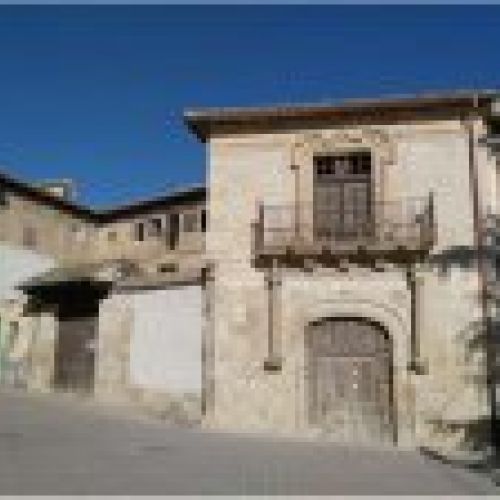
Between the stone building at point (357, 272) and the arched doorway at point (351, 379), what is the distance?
3 cm

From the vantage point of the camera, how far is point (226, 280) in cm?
1881

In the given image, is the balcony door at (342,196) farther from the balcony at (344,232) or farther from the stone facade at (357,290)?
the stone facade at (357,290)

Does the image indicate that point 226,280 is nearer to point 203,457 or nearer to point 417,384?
point 417,384

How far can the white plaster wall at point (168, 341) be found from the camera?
62.2 ft

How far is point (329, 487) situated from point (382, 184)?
800 centimetres

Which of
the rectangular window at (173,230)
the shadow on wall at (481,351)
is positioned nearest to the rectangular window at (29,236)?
the rectangular window at (173,230)

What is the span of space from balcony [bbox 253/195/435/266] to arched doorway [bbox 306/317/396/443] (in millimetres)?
1348

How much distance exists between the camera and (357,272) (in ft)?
60.3

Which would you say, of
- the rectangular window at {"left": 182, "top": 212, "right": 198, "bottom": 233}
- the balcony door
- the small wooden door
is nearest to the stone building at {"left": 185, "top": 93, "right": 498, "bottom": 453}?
the balcony door

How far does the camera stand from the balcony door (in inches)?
739

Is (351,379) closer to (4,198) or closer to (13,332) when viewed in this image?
(13,332)

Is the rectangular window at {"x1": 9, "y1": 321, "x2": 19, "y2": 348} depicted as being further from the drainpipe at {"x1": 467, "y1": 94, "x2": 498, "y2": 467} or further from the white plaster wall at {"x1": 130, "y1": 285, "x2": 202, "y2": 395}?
the drainpipe at {"x1": 467, "y1": 94, "x2": 498, "y2": 467}

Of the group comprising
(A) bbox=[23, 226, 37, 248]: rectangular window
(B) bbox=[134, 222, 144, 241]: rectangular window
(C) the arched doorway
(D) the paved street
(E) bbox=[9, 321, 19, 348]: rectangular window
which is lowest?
(D) the paved street

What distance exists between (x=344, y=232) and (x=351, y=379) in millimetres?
2792
